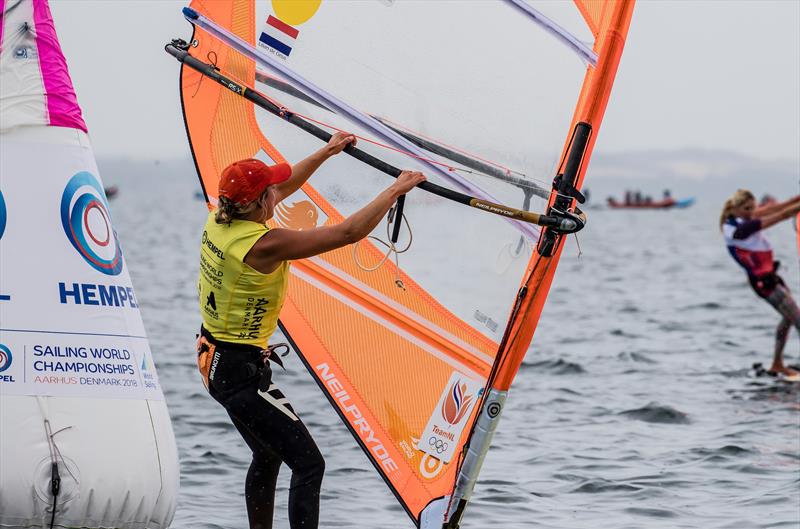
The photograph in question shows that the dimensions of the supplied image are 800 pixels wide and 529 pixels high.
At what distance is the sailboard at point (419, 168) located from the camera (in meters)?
4.89

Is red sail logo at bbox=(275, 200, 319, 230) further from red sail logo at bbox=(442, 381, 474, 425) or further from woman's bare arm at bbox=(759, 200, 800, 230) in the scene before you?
woman's bare arm at bbox=(759, 200, 800, 230)

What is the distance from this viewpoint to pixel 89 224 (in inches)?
187

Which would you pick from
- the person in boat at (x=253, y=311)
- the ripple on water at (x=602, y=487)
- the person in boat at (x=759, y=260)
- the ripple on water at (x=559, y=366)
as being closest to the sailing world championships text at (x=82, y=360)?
the person in boat at (x=253, y=311)

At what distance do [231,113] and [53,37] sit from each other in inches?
37.4

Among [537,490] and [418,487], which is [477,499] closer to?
[537,490]

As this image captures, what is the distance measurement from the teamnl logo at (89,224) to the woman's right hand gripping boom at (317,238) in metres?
0.69

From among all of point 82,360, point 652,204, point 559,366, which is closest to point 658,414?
point 559,366

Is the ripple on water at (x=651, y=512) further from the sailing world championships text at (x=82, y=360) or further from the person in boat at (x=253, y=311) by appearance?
the sailing world championships text at (x=82, y=360)

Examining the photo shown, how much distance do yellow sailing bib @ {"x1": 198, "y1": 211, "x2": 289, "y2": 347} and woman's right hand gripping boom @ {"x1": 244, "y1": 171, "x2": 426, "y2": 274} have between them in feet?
0.13

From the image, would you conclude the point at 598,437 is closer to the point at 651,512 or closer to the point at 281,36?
the point at 651,512

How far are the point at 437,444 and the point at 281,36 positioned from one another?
Answer: 189 centimetres

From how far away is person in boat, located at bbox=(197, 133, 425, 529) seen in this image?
4402mm

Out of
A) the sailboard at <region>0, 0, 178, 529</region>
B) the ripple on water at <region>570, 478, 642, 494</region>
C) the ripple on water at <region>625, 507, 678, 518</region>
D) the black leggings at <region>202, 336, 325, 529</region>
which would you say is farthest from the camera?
the ripple on water at <region>570, 478, 642, 494</region>

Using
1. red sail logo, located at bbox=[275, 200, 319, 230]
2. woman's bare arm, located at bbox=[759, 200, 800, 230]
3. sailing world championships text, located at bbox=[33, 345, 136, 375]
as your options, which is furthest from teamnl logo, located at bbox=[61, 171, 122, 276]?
woman's bare arm, located at bbox=[759, 200, 800, 230]
